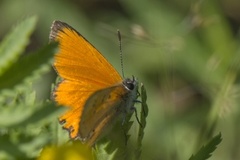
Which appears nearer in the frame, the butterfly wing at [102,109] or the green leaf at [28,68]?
the green leaf at [28,68]

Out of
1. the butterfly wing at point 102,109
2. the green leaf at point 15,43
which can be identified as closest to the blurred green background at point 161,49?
the butterfly wing at point 102,109

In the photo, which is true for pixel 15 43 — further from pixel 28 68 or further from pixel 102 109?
pixel 102 109

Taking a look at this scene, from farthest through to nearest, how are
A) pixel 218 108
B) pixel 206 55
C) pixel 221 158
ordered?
pixel 206 55
pixel 221 158
pixel 218 108

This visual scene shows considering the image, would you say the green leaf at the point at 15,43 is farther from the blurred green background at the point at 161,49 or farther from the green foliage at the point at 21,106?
the blurred green background at the point at 161,49

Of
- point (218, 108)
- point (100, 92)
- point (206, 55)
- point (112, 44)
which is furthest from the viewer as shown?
point (112, 44)

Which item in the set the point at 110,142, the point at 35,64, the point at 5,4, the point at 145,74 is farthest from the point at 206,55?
the point at 35,64

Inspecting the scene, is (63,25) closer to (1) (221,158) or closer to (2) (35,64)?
(2) (35,64)

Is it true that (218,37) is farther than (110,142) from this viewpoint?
Yes

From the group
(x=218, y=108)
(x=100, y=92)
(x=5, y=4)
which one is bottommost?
(x=5, y=4)
